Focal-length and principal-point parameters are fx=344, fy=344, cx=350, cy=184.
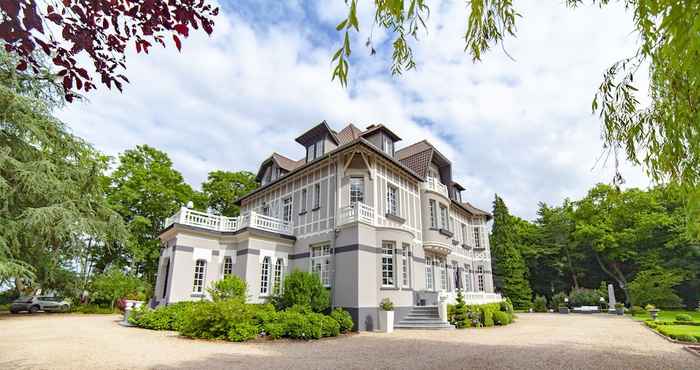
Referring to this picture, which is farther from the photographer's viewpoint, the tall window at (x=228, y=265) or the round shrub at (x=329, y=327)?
the tall window at (x=228, y=265)

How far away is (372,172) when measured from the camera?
15.5 meters

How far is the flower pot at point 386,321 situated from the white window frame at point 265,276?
218 inches

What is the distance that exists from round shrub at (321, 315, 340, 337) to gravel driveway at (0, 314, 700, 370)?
51 cm

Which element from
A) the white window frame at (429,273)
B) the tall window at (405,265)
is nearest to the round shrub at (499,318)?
the white window frame at (429,273)

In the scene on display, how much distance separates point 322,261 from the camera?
15531 mm

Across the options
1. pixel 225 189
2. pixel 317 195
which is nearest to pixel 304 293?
pixel 317 195

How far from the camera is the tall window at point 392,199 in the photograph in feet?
53.1

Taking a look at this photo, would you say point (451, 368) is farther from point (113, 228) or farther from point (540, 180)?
point (113, 228)

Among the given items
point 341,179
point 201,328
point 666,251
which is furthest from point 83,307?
point 666,251

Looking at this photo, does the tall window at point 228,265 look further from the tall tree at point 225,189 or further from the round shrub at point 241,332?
the tall tree at point 225,189

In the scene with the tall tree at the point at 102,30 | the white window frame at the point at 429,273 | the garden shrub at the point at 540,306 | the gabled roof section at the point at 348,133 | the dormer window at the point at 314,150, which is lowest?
the garden shrub at the point at 540,306

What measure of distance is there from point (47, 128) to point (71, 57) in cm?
1129

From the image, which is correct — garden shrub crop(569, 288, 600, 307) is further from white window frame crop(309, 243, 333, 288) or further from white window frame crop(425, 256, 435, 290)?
white window frame crop(309, 243, 333, 288)

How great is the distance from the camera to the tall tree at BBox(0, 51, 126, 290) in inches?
390
